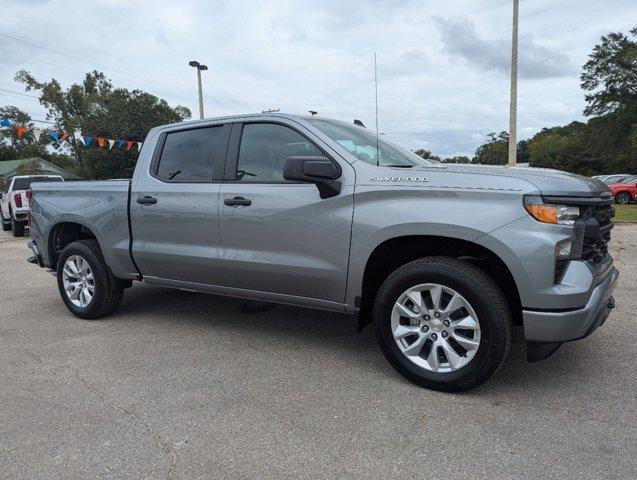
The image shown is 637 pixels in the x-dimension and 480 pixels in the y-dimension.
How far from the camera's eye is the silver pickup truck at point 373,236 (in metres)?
2.96

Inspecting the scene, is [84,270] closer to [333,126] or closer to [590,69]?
[333,126]

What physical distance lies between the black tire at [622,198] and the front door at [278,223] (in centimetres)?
2242

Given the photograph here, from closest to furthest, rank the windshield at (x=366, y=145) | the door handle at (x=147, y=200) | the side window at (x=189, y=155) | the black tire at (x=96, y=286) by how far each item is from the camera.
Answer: the windshield at (x=366, y=145) < the side window at (x=189, y=155) < the door handle at (x=147, y=200) < the black tire at (x=96, y=286)

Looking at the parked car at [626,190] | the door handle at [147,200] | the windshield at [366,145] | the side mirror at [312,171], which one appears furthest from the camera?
the parked car at [626,190]

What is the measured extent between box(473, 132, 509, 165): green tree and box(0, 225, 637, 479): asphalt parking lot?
253 feet

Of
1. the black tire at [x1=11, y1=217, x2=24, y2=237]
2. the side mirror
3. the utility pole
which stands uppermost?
the utility pole

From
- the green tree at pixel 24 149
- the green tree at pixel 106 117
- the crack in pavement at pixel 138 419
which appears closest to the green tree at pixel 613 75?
the green tree at pixel 106 117

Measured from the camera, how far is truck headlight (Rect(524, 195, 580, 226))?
291cm

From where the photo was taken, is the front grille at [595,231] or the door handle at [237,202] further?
the door handle at [237,202]

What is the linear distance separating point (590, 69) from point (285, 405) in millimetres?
44532

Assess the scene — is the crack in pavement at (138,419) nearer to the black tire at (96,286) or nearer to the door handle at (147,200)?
the black tire at (96,286)

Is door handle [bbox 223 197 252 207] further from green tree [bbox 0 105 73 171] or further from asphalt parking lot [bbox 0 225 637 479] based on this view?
green tree [bbox 0 105 73 171]

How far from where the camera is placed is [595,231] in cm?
307

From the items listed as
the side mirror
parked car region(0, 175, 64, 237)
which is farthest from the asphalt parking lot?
parked car region(0, 175, 64, 237)
